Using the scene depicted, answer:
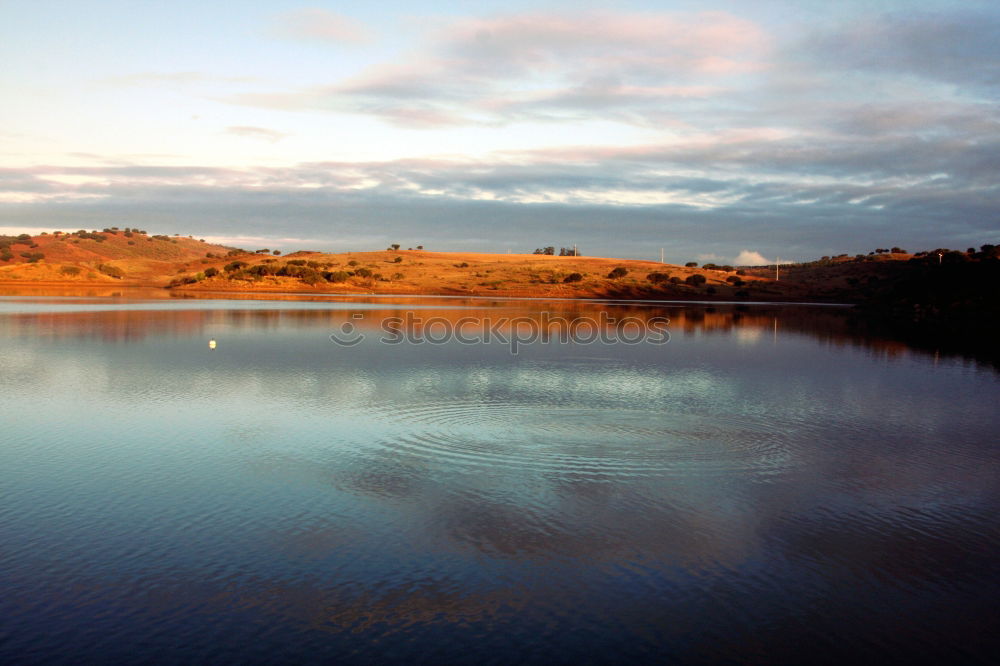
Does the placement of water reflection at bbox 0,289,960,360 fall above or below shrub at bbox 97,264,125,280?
below

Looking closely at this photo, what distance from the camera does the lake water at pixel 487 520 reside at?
6.57m

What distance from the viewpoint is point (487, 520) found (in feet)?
30.4

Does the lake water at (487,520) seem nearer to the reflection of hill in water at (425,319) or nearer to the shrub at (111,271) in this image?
the reflection of hill in water at (425,319)

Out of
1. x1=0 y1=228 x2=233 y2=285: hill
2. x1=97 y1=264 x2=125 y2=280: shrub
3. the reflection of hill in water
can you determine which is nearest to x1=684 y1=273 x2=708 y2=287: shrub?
the reflection of hill in water

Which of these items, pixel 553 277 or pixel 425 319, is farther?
pixel 553 277

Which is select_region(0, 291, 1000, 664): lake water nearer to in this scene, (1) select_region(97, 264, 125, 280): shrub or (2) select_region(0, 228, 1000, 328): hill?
(2) select_region(0, 228, 1000, 328): hill

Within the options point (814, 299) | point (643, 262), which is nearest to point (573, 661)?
point (814, 299)

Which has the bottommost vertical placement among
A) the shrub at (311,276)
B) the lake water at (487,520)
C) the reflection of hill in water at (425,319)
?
the lake water at (487,520)

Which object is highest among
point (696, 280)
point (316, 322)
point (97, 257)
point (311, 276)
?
point (97, 257)

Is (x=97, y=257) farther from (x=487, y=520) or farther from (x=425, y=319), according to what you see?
(x=487, y=520)

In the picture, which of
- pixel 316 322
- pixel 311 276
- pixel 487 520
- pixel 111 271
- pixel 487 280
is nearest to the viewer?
pixel 487 520

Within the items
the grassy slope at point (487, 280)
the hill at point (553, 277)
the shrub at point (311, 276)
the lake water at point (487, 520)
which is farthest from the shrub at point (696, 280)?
the lake water at point (487, 520)

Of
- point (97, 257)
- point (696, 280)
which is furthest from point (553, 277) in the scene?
point (97, 257)

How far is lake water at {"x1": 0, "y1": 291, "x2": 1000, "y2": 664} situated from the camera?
6566 mm
